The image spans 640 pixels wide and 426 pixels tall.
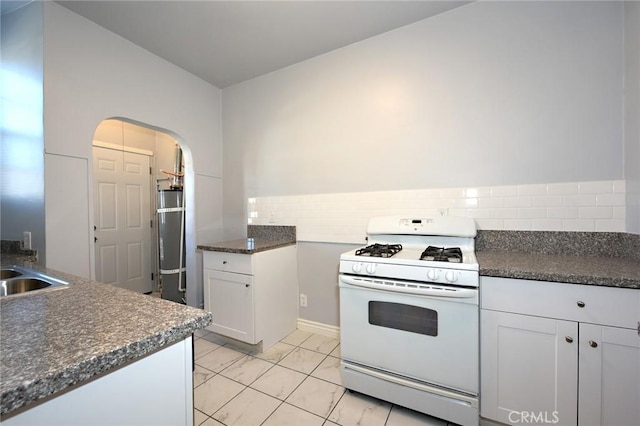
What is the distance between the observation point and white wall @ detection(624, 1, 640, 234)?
1.44 m

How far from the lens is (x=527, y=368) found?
130cm

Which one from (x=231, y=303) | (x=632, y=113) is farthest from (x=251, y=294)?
(x=632, y=113)

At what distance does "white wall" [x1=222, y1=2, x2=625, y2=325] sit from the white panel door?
1894 millimetres

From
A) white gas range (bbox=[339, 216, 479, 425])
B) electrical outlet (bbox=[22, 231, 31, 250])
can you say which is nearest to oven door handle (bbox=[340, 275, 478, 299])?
white gas range (bbox=[339, 216, 479, 425])

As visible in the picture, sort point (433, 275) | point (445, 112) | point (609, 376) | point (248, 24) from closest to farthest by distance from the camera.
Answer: point (609, 376), point (433, 275), point (445, 112), point (248, 24)

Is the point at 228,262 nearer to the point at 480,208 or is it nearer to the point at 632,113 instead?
the point at 480,208

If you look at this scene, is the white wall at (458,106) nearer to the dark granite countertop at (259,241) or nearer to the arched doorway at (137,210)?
the dark granite countertop at (259,241)

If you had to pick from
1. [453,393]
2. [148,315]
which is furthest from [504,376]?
[148,315]

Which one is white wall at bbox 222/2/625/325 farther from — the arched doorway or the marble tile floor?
the arched doorway

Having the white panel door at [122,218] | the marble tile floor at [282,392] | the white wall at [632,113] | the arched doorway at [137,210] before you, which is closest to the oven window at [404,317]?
the marble tile floor at [282,392]

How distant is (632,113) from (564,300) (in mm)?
1157

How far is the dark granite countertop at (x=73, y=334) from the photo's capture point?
479 millimetres

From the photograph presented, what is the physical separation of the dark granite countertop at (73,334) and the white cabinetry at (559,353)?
1404mm

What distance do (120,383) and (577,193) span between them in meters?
2.37
